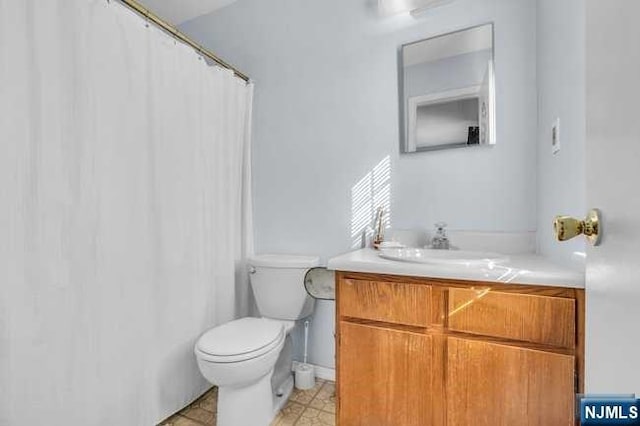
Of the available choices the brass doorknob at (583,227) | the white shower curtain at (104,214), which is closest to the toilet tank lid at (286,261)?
the white shower curtain at (104,214)

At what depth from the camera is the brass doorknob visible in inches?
18.1

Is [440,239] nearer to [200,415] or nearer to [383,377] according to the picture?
[383,377]

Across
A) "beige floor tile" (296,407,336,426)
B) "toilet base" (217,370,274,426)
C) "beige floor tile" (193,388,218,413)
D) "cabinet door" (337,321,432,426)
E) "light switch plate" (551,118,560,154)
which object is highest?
"light switch plate" (551,118,560,154)

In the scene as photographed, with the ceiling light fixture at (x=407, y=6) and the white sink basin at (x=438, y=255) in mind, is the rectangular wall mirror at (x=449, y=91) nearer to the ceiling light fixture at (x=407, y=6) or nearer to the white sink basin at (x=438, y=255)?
the ceiling light fixture at (x=407, y=6)

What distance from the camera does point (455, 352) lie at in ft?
3.37

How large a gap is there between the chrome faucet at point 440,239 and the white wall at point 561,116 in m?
0.38

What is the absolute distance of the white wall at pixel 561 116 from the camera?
0.88 meters

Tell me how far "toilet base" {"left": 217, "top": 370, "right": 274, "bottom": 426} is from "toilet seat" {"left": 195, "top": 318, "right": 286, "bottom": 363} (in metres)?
0.19

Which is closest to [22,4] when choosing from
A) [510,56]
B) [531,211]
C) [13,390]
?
[13,390]

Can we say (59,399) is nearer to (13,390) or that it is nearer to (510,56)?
(13,390)

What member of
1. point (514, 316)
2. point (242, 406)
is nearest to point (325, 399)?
point (242, 406)

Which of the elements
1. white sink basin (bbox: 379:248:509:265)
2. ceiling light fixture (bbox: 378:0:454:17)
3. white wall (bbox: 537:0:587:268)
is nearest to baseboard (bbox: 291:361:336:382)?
white sink basin (bbox: 379:248:509:265)

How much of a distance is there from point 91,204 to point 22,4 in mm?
661

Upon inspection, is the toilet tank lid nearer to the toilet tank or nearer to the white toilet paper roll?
the toilet tank
